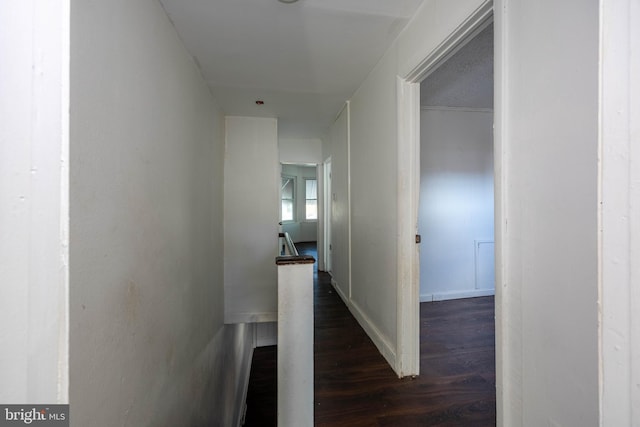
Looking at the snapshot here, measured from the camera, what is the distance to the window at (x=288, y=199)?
25.9 feet

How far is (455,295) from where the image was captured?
3.17 meters

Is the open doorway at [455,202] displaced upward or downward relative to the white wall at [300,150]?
downward

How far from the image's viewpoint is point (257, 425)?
2.80 metres

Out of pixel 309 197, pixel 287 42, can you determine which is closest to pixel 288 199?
pixel 309 197

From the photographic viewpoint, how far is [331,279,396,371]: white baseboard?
1841 mm

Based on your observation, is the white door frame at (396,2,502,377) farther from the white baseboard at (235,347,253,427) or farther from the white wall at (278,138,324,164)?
the white wall at (278,138,324,164)

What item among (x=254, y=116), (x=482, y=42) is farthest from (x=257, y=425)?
(x=482, y=42)

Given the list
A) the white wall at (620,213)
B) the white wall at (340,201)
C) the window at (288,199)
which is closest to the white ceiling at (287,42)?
the white wall at (340,201)

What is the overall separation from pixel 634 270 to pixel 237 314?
11.2 feet

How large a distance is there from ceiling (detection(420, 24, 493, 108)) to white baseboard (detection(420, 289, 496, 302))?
2358mm

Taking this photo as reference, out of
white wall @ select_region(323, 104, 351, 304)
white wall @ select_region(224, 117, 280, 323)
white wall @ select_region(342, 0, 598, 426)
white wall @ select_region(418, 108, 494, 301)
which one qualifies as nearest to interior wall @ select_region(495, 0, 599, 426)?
white wall @ select_region(342, 0, 598, 426)

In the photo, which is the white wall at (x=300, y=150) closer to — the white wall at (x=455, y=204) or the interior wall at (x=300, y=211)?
the white wall at (x=455, y=204)

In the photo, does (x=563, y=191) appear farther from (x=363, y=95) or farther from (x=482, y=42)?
(x=363, y=95)

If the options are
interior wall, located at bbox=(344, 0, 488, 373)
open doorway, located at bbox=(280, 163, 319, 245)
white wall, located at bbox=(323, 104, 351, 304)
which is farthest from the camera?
open doorway, located at bbox=(280, 163, 319, 245)
